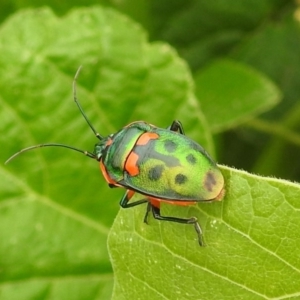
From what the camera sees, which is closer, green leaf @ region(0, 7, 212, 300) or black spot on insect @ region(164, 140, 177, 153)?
black spot on insect @ region(164, 140, 177, 153)

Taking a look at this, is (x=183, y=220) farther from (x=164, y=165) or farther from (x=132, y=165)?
(x=132, y=165)

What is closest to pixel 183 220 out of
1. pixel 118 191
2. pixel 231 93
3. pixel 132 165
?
pixel 132 165

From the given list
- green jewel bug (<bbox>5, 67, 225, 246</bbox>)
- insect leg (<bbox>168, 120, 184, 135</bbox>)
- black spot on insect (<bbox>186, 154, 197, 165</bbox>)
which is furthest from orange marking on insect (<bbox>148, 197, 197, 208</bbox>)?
insect leg (<bbox>168, 120, 184, 135</bbox>)

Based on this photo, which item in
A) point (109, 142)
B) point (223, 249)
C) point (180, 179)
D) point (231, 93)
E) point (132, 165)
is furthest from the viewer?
point (231, 93)

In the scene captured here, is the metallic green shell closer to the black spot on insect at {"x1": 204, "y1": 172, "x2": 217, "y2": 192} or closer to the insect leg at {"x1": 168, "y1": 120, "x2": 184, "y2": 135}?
the black spot on insect at {"x1": 204, "y1": 172, "x2": 217, "y2": 192}

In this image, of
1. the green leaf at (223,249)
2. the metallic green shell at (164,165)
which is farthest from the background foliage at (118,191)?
the metallic green shell at (164,165)

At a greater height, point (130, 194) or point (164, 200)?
point (164, 200)
